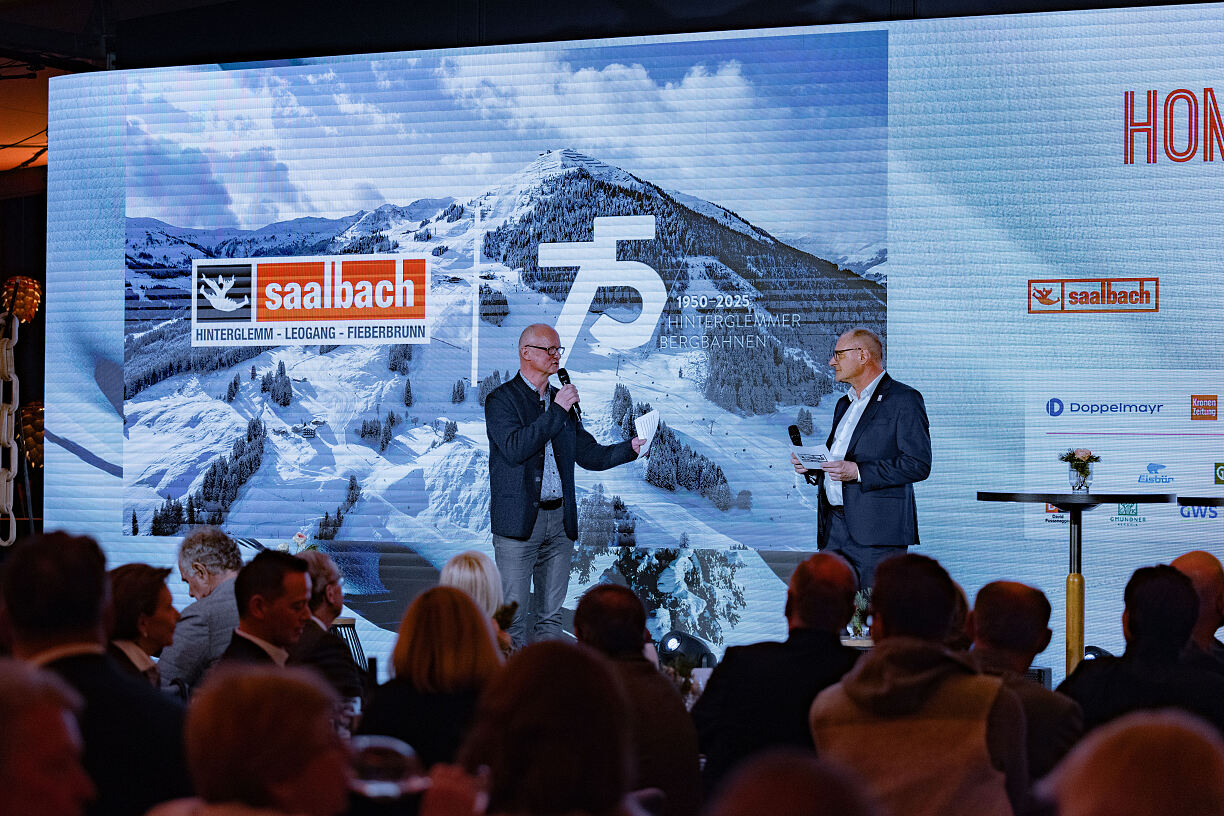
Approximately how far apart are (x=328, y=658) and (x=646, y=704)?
1.12 metres

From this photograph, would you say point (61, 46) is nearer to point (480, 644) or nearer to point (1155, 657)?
point (480, 644)

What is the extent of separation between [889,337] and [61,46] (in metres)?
5.68

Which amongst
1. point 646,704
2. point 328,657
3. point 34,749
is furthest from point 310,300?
point 34,749

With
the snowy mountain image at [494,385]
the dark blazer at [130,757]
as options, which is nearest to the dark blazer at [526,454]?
the snowy mountain image at [494,385]

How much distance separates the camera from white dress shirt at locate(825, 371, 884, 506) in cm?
656

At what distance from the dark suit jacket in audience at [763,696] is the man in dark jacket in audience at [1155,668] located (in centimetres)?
69

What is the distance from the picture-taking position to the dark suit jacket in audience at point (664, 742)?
2.80 metres

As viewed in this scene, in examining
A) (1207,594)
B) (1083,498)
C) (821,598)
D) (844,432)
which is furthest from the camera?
(844,432)

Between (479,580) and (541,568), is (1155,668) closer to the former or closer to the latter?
(479,580)

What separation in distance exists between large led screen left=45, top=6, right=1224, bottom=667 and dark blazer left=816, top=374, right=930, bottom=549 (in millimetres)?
218

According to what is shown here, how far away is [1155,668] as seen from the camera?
307 cm

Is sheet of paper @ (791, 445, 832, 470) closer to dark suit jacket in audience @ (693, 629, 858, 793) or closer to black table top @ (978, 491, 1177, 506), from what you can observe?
black table top @ (978, 491, 1177, 506)

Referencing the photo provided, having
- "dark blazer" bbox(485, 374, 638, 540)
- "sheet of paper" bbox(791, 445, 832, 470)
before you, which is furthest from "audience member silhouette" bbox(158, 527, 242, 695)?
"sheet of paper" bbox(791, 445, 832, 470)

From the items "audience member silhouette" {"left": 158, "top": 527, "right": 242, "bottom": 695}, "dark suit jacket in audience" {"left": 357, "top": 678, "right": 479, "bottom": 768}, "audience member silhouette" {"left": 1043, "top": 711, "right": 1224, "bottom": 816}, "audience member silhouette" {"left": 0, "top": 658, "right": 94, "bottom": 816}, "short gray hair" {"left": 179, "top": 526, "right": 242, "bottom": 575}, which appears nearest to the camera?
"audience member silhouette" {"left": 1043, "top": 711, "right": 1224, "bottom": 816}
